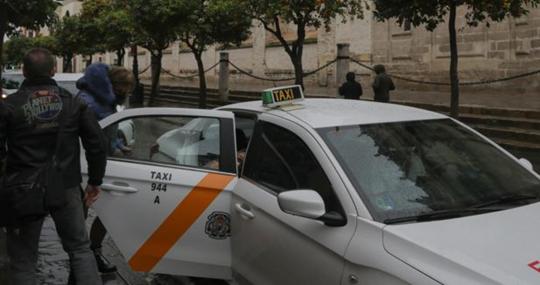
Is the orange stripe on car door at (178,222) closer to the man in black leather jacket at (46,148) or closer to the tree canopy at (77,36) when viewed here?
the man in black leather jacket at (46,148)

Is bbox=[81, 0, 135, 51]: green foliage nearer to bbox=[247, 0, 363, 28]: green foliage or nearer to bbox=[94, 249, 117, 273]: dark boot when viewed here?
bbox=[247, 0, 363, 28]: green foliage

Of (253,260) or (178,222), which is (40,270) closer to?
(178,222)

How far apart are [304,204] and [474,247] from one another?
2.84 ft

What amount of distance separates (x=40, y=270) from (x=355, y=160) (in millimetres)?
3278

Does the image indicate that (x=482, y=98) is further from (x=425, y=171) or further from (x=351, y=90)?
(x=425, y=171)

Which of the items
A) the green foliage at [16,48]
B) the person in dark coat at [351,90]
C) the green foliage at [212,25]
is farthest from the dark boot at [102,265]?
the green foliage at [16,48]

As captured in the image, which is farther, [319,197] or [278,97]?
[278,97]

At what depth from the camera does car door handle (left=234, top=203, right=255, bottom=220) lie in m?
4.00

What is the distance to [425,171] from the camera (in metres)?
3.63

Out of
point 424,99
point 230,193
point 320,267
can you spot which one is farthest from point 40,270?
point 424,99

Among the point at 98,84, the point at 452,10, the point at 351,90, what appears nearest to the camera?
the point at 98,84

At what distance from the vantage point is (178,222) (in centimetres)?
439

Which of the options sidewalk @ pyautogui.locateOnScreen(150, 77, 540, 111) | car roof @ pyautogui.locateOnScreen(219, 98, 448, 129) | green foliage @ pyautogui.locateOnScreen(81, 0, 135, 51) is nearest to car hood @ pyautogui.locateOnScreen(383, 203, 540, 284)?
car roof @ pyautogui.locateOnScreen(219, 98, 448, 129)

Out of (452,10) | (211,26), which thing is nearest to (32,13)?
(211,26)
